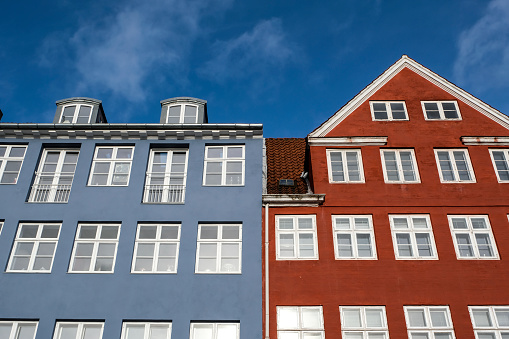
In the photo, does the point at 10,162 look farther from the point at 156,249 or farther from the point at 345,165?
the point at 345,165

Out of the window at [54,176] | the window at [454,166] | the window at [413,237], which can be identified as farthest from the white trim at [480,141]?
the window at [54,176]

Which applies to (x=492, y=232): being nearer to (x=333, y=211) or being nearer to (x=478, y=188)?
(x=478, y=188)

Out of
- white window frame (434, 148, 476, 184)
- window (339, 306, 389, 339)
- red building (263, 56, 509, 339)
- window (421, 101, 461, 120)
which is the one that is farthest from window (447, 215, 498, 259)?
window (421, 101, 461, 120)

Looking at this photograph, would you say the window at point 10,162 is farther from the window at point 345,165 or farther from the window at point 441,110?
the window at point 441,110

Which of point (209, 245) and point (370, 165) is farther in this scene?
point (370, 165)

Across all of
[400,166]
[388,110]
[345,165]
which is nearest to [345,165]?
[345,165]

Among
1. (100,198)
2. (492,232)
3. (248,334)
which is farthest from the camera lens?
(100,198)

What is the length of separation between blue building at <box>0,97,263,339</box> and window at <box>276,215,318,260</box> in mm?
899

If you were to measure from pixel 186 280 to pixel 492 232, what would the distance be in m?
11.7

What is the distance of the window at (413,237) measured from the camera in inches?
717

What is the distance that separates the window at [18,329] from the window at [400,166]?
14424mm

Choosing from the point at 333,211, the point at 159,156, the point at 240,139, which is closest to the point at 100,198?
the point at 159,156

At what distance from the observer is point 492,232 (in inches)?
731

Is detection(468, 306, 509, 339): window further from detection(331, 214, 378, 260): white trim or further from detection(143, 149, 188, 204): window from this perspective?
detection(143, 149, 188, 204): window
